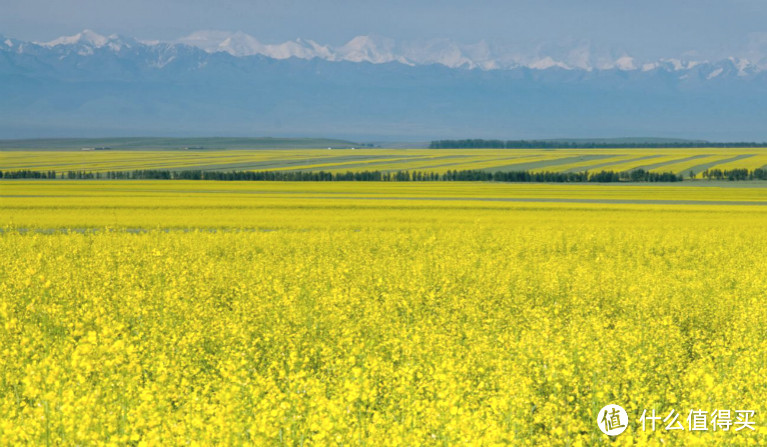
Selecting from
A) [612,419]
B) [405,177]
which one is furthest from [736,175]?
[612,419]

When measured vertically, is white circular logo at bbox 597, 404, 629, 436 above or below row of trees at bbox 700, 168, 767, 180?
above

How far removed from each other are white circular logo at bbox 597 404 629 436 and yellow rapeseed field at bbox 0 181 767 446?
0.16 meters

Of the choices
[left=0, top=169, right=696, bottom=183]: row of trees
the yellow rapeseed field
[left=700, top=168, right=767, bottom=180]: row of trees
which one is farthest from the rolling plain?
[left=700, top=168, right=767, bottom=180]: row of trees

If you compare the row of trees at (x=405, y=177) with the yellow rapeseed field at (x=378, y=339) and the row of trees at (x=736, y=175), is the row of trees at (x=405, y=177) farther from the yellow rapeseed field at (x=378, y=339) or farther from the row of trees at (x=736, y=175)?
the yellow rapeseed field at (x=378, y=339)

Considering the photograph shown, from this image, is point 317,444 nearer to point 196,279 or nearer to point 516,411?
point 516,411

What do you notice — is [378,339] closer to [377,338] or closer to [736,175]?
[377,338]

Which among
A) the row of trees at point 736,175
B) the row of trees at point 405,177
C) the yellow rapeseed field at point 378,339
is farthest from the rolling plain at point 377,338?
the row of trees at point 736,175

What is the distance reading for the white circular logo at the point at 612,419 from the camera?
689 cm

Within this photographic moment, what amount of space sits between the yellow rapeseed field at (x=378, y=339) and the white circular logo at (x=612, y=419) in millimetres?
163

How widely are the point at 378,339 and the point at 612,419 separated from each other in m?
3.51

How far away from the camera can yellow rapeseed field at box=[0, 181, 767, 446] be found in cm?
622

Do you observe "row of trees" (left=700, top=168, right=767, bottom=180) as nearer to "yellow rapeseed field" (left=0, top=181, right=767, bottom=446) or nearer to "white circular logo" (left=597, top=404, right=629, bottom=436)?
"yellow rapeseed field" (left=0, top=181, right=767, bottom=446)

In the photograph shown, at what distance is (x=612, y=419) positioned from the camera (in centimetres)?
715

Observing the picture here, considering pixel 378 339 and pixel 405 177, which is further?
pixel 405 177
